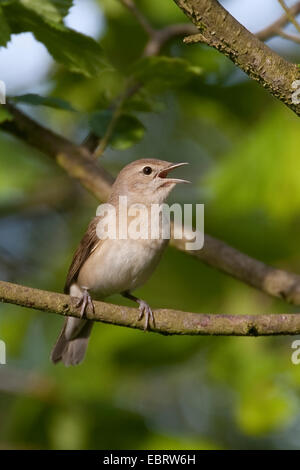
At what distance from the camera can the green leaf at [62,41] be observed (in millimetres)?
4199

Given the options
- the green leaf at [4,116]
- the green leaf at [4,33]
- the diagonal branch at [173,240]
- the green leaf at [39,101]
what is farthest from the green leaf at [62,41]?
the diagonal branch at [173,240]

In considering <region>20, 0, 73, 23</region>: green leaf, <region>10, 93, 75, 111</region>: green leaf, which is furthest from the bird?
<region>20, 0, 73, 23</region>: green leaf

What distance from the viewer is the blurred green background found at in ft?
18.6

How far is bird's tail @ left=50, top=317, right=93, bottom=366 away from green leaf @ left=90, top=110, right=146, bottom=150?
1.72 metres

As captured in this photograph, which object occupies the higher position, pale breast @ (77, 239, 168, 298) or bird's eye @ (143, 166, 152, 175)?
bird's eye @ (143, 166, 152, 175)

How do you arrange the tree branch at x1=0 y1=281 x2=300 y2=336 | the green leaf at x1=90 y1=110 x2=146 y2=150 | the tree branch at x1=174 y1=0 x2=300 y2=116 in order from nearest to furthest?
1. the tree branch at x1=174 y1=0 x2=300 y2=116
2. the tree branch at x1=0 y1=281 x2=300 y2=336
3. the green leaf at x1=90 y1=110 x2=146 y2=150

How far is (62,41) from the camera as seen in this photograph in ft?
14.6

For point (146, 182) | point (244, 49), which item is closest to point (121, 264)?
point (146, 182)

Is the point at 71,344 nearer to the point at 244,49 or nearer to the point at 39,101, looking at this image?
the point at 39,101

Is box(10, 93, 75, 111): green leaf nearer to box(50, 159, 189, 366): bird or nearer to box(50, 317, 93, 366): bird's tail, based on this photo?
box(50, 159, 189, 366): bird

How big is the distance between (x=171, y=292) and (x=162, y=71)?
2849mm

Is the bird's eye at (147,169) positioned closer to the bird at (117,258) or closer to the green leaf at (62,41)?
the bird at (117,258)

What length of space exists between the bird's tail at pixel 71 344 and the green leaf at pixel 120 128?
1719mm
